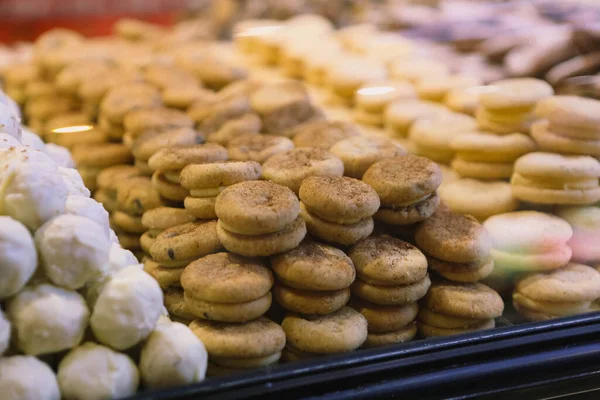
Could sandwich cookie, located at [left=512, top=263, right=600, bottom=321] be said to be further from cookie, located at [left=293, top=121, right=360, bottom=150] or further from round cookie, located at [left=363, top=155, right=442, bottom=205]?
cookie, located at [left=293, top=121, right=360, bottom=150]

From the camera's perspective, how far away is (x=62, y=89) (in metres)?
3.49

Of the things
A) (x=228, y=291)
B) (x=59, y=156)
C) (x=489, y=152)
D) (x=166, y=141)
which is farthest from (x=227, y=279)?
(x=489, y=152)

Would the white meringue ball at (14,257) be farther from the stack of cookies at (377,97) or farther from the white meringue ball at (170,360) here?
the stack of cookies at (377,97)

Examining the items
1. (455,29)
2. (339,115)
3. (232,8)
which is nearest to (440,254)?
(339,115)

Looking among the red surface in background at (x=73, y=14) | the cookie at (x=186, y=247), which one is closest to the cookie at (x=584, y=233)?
the cookie at (x=186, y=247)

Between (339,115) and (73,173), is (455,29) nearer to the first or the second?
(339,115)

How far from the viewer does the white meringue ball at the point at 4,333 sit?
133cm

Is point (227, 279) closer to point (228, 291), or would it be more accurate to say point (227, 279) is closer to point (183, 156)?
point (228, 291)

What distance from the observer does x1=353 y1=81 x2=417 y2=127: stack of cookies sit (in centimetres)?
310

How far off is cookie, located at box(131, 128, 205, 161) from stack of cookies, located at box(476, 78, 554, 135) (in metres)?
1.20

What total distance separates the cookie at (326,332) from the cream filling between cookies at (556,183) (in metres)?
0.94

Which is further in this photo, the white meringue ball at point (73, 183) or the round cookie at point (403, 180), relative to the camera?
the round cookie at point (403, 180)

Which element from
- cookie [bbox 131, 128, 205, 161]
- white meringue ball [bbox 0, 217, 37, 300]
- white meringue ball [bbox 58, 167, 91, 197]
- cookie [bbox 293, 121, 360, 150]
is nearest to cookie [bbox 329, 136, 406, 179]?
cookie [bbox 293, 121, 360, 150]

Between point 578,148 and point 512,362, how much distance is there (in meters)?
1.03
